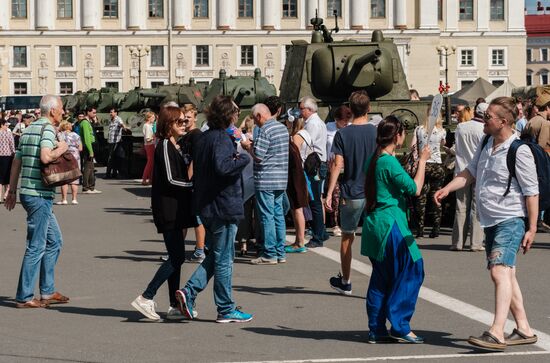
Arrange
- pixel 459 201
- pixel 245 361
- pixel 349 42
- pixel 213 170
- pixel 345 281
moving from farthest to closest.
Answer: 1. pixel 349 42
2. pixel 459 201
3. pixel 345 281
4. pixel 213 170
5. pixel 245 361

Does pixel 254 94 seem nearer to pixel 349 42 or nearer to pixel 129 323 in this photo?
pixel 349 42

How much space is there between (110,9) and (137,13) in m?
2.06

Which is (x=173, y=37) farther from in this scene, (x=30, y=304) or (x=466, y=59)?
(x=30, y=304)

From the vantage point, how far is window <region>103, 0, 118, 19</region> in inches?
4043

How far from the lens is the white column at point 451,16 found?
107812 millimetres

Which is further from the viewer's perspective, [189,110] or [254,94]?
[254,94]

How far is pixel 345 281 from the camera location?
1227 centimetres

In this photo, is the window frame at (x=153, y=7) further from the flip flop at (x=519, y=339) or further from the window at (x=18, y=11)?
the flip flop at (x=519, y=339)

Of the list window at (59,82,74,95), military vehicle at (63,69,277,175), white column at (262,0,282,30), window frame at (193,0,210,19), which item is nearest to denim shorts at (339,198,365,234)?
military vehicle at (63,69,277,175)

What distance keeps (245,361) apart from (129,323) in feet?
6.22

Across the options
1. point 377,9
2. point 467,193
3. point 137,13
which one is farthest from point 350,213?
point 377,9

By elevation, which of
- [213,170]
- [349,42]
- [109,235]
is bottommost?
[109,235]

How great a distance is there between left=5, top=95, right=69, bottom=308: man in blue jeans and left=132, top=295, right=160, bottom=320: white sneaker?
121 centimetres

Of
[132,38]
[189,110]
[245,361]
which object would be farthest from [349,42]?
[132,38]
